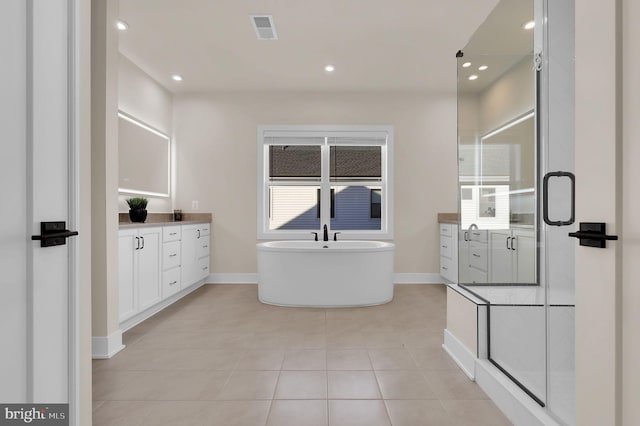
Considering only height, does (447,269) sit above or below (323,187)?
below

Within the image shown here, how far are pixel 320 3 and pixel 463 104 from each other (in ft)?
4.62

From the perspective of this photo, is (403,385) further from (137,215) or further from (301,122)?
(301,122)

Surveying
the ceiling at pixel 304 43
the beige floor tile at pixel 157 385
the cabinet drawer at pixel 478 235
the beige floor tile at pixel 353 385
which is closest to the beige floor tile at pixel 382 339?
the beige floor tile at pixel 353 385

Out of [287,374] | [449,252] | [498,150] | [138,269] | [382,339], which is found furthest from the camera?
[449,252]

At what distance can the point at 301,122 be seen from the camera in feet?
→ 15.8

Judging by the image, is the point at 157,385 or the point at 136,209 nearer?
the point at 157,385

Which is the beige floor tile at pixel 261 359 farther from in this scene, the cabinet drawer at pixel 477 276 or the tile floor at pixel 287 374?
the cabinet drawer at pixel 477 276

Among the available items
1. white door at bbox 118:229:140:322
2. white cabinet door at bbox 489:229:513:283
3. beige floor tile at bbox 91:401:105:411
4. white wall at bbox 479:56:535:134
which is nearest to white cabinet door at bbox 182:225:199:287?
white door at bbox 118:229:140:322

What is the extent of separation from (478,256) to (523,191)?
0.54m

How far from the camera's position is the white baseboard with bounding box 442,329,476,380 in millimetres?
2000

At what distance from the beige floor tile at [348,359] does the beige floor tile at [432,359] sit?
33 centimetres

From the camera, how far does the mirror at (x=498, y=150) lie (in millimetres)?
2221

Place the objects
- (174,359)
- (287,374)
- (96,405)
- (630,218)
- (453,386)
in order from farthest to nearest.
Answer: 1. (174,359)
2. (287,374)
3. (453,386)
4. (96,405)
5. (630,218)
